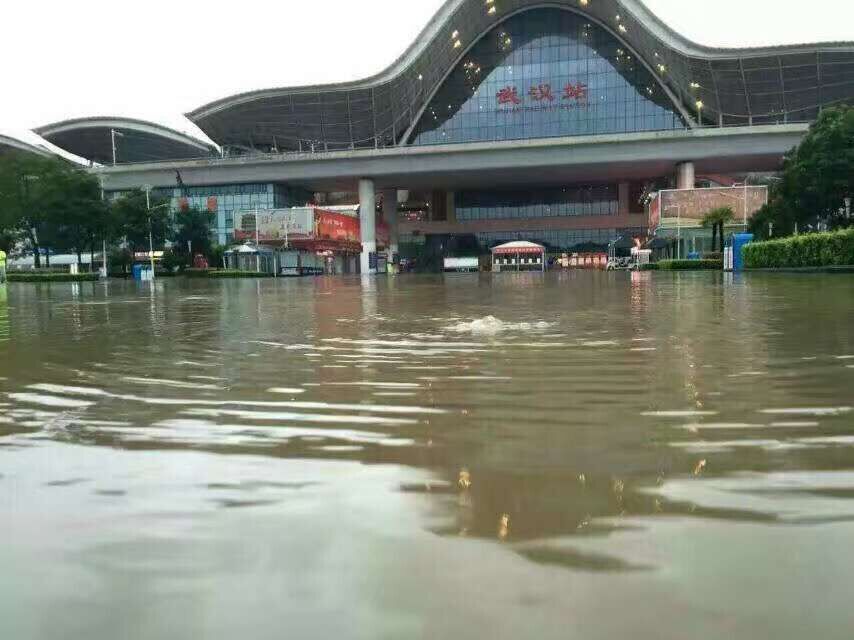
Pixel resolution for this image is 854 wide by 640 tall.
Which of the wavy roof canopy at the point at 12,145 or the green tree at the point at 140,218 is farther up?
the wavy roof canopy at the point at 12,145

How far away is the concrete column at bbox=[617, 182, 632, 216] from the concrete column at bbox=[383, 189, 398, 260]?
25348 mm

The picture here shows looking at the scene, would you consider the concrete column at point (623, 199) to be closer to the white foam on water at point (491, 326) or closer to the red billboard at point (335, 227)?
the red billboard at point (335, 227)

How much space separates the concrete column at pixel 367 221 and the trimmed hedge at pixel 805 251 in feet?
136

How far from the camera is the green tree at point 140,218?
61.1 meters

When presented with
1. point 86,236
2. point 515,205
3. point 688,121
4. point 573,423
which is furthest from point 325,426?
point 515,205

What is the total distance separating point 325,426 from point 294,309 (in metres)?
10.7

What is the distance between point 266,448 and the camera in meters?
3.55

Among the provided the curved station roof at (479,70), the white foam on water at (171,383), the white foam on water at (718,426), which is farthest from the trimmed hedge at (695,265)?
the white foam on water at (718,426)

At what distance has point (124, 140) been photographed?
8488 centimetres

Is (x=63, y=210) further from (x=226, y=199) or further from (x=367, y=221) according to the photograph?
(x=367, y=221)

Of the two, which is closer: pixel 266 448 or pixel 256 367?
pixel 266 448

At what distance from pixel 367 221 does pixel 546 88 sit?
23.9m

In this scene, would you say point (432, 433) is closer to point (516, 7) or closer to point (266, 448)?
point (266, 448)

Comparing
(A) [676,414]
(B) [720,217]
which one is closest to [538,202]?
(B) [720,217]
